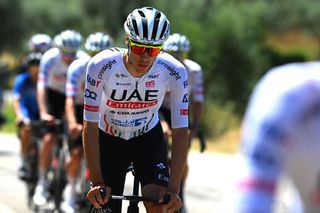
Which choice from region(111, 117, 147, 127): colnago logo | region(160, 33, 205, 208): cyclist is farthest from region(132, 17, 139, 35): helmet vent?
region(160, 33, 205, 208): cyclist

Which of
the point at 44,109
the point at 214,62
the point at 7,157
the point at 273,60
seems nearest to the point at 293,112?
the point at 44,109

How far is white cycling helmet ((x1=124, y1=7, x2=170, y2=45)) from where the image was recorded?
569cm

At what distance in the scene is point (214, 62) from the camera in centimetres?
3075

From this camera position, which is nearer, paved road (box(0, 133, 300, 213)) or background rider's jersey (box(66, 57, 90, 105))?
background rider's jersey (box(66, 57, 90, 105))

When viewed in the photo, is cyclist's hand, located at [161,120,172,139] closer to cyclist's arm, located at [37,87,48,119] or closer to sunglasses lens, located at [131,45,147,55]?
cyclist's arm, located at [37,87,48,119]

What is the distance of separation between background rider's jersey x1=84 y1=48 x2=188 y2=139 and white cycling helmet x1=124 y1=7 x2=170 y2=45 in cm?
30

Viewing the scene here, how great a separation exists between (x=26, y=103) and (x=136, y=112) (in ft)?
19.1

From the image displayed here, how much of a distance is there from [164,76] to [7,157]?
1268cm

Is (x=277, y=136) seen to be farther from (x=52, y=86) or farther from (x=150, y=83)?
(x=52, y=86)

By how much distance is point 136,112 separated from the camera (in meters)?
6.33

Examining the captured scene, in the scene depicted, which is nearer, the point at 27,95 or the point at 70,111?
the point at 70,111

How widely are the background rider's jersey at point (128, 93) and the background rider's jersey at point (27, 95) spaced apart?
5.52m

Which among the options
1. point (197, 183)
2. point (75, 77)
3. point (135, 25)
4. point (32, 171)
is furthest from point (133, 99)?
point (197, 183)

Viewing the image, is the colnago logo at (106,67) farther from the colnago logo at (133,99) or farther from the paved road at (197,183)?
the paved road at (197,183)
